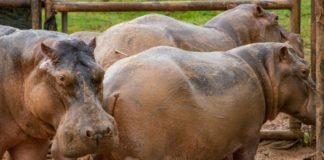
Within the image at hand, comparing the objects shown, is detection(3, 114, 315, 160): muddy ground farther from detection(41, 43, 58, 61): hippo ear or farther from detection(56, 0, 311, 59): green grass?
detection(56, 0, 311, 59): green grass

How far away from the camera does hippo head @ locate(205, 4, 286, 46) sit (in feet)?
26.4

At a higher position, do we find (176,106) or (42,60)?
(42,60)

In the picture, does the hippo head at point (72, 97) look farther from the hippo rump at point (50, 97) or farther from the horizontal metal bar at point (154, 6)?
the horizontal metal bar at point (154, 6)

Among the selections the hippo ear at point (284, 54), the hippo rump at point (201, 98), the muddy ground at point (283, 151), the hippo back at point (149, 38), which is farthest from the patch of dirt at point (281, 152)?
the hippo ear at point (284, 54)

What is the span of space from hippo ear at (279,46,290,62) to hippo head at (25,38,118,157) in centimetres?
175

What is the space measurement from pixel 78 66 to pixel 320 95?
2.04m

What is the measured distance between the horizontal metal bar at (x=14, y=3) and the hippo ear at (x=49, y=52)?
3388 mm

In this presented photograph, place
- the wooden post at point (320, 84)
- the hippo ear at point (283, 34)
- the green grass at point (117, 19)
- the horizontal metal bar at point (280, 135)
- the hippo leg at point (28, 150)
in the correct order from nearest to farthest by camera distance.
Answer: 1. the hippo leg at point (28, 150)
2. the wooden post at point (320, 84)
3. the hippo ear at point (283, 34)
4. the horizontal metal bar at point (280, 135)
5. the green grass at point (117, 19)

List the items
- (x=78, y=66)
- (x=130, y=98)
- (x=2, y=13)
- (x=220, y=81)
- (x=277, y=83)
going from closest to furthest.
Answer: (x=78, y=66) → (x=130, y=98) → (x=220, y=81) → (x=277, y=83) → (x=2, y=13)

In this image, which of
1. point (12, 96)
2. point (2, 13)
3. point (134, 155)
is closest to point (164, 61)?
point (134, 155)

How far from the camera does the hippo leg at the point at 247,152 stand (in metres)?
5.97

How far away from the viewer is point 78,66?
4.83 m

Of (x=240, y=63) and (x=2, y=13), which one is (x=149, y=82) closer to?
(x=240, y=63)

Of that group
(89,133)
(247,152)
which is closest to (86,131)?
(89,133)
